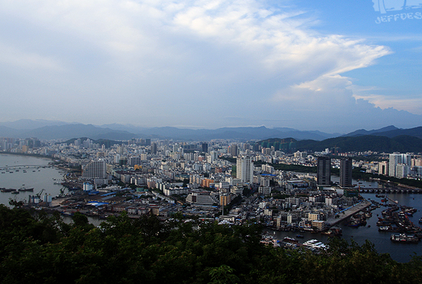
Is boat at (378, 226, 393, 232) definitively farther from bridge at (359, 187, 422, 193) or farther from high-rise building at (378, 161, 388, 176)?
high-rise building at (378, 161, 388, 176)

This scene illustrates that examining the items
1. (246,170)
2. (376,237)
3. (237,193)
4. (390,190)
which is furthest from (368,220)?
(246,170)

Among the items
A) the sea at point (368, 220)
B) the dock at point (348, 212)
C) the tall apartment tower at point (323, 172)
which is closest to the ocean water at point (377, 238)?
the sea at point (368, 220)

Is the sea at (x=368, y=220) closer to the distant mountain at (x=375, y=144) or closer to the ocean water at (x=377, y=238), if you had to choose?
the ocean water at (x=377, y=238)

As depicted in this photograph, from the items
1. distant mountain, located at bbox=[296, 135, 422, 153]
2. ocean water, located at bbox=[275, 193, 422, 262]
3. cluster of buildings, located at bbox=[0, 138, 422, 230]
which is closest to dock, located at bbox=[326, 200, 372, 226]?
cluster of buildings, located at bbox=[0, 138, 422, 230]

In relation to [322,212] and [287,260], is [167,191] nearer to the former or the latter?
[322,212]

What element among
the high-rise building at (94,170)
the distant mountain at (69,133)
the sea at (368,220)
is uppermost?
the distant mountain at (69,133)

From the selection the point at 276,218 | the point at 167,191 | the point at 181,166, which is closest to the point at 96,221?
the point at 167,191
